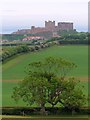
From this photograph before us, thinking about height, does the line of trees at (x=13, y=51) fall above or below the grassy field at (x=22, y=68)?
above

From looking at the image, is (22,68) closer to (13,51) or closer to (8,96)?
(13,51)

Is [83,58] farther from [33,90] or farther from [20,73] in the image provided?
[33,90]

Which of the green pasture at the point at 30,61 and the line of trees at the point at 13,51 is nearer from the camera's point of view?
the green pasture at the point at 30,61

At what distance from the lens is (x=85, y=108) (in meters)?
33.0

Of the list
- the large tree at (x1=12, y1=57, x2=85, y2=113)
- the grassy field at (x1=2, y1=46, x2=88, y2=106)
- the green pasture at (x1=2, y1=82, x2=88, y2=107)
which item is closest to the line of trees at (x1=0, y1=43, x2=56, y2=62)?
the grassy field at (x1=2, y1=46, x2=88, y2=106)

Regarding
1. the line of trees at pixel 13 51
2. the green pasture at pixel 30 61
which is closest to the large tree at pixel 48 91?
the green pasture at pixel 30 61

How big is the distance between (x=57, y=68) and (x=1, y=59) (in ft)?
114

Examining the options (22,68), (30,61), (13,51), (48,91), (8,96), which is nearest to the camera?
(48,91)

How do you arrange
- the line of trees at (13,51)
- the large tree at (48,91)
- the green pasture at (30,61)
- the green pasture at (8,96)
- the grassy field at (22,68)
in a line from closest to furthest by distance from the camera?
1. the large tree at (48,91)
2. the green pasture at (8,96)
3. the grassy field at (22,68)
4. the green pasture at (30,61)
5. the line of trees at (13,51)

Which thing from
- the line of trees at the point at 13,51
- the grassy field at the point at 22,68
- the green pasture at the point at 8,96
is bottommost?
the green pasture at the point at 8,96

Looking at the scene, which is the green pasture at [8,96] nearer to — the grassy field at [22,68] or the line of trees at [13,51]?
the grassy field at [22,68]

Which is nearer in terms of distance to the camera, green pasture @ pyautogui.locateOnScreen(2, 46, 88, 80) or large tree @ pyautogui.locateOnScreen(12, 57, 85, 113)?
large tree @ pyautogui.locateOnScreen(12, 57, 85, 113)

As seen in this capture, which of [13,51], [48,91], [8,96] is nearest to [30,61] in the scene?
[13,51]

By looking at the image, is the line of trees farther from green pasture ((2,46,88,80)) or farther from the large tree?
the large tree
